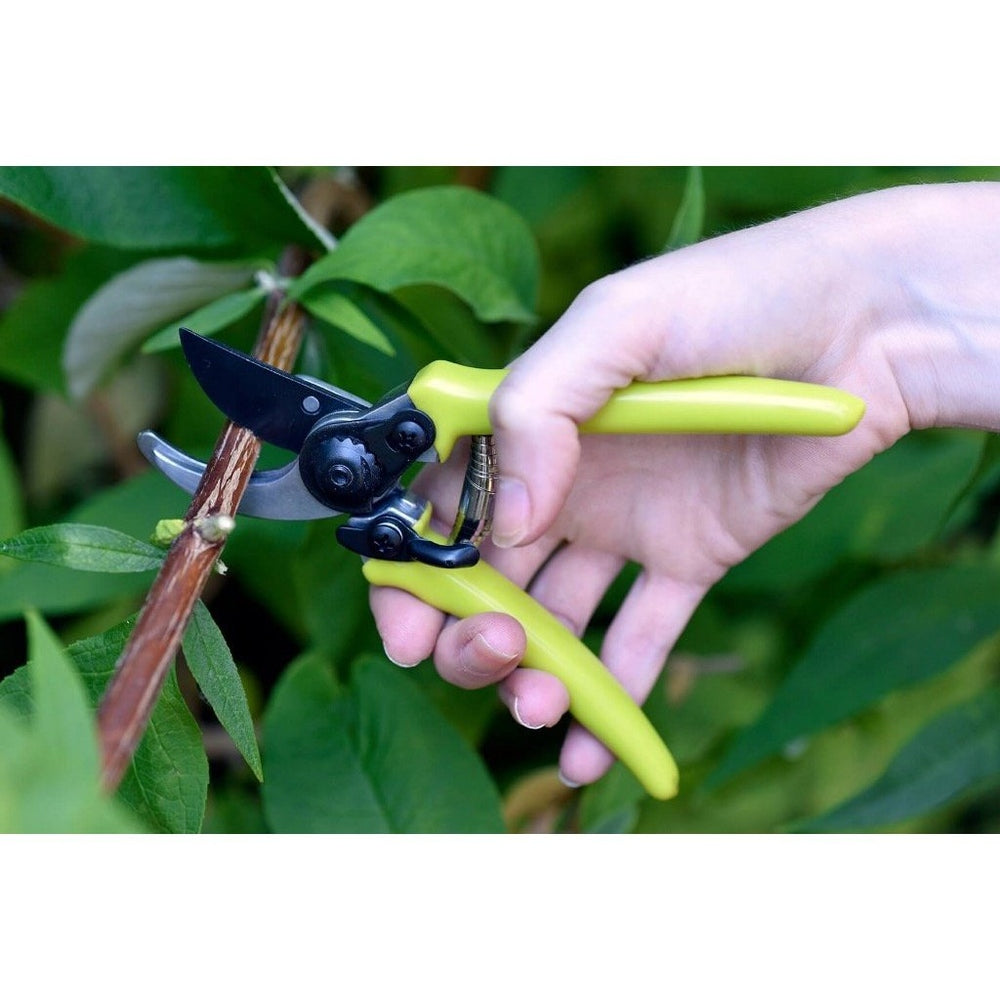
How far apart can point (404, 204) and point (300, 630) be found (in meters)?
0.56

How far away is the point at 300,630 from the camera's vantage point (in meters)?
1.28

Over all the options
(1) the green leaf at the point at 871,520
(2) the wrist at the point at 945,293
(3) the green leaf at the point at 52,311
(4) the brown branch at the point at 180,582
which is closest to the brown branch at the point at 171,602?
(4) the brown branch at the point at 180,582

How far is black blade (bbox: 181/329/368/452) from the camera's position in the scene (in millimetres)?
828

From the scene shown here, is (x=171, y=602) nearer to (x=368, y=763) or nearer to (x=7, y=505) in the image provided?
(x=368, y=763)

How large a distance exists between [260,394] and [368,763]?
395mm

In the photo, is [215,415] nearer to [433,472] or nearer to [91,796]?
[433,472]

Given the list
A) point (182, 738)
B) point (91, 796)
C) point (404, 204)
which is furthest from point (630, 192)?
point (91, 796)

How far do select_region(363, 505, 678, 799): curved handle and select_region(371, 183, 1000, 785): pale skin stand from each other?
0.06 ft

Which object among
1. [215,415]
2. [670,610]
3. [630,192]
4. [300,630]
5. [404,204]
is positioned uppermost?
[404,204]

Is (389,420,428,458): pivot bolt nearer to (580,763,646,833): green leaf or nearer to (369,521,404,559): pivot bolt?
(369,521,404,559): pivot bolt

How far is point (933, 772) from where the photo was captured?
112 cm

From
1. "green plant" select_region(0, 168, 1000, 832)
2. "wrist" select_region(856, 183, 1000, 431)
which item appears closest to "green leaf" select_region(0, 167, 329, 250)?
"green plant" select_region(0, 168, 1000, 832)

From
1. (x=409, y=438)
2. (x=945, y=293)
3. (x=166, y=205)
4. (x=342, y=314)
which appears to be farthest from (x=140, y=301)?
(x=945, y=293)

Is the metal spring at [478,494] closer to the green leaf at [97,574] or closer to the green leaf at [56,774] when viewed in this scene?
the green leaf at [97,574]
